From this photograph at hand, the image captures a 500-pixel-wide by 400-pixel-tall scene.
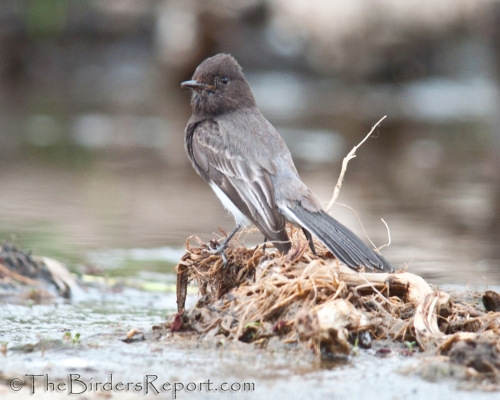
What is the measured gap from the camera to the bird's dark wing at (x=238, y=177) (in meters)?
5.71

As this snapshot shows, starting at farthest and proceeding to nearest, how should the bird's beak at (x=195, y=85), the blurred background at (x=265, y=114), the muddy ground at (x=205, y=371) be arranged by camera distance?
1. the blurred background at (x=265, y=114)
2. the bird's beak at (x=195, y=85)
3. the muddy ground at (x=205, y=371)

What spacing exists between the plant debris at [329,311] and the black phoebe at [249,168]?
15 cm

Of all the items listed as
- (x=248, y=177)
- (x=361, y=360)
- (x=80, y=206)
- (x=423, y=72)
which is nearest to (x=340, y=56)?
(x=423, y=72)

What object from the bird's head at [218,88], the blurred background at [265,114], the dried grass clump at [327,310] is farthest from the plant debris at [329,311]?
the bird's head at [218,88]

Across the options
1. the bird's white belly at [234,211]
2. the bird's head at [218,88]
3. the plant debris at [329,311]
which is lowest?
the plant debris at [329,311]

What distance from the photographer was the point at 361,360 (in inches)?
180

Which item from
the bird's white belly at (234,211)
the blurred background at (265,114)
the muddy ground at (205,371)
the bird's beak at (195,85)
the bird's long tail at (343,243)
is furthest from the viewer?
the blurred background at (265,114)

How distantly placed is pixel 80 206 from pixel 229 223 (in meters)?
1.94

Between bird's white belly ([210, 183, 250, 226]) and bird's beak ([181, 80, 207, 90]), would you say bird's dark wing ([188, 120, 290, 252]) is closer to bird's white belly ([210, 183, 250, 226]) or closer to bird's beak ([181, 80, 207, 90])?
bird's white belly ([210, 183, 250, 226])

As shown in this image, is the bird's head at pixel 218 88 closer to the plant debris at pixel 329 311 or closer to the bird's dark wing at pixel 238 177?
the bird's dark wing at pixel 238 177

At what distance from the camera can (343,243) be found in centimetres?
536

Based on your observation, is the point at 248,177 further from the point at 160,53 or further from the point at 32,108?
the point at 160,53

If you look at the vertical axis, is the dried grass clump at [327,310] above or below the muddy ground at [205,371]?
above

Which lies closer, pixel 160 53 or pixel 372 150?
pixel 372 150
